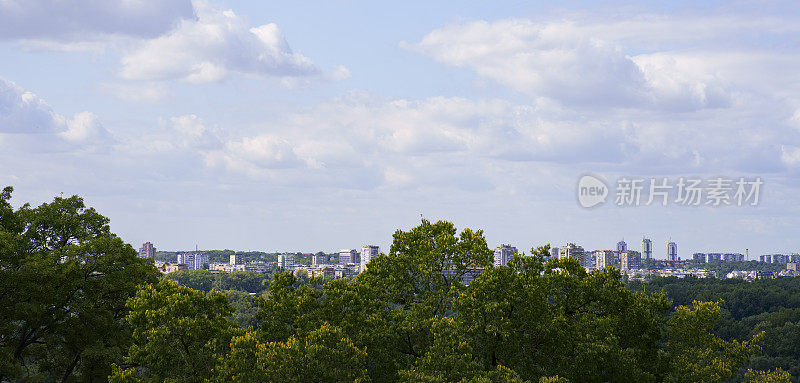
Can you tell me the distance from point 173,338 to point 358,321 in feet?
24.2

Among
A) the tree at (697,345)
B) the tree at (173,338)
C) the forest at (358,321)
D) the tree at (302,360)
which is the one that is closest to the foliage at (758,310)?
the tree at (697,345)

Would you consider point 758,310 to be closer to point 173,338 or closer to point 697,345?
point 697,345

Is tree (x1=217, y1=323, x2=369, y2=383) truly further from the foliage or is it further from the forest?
the foliage

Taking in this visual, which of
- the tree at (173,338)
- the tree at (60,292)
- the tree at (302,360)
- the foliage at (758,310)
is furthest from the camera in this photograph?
the foliage at (758,310)

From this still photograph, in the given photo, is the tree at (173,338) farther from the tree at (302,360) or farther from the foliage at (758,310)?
the foliage at (758,310)

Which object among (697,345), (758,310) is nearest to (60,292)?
(697,345)

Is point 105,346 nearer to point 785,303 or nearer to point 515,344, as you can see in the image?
point 515,344

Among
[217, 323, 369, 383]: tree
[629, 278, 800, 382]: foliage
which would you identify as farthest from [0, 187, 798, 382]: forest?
[629, 278, 800, 382]: foliage

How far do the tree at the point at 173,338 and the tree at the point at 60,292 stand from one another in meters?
5.29

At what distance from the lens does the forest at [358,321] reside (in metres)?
29.5

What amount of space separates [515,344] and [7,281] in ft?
74.6

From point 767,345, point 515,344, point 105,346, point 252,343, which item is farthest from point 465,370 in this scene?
point 767,345

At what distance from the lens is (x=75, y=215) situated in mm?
39688

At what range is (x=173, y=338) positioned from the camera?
100 feet
